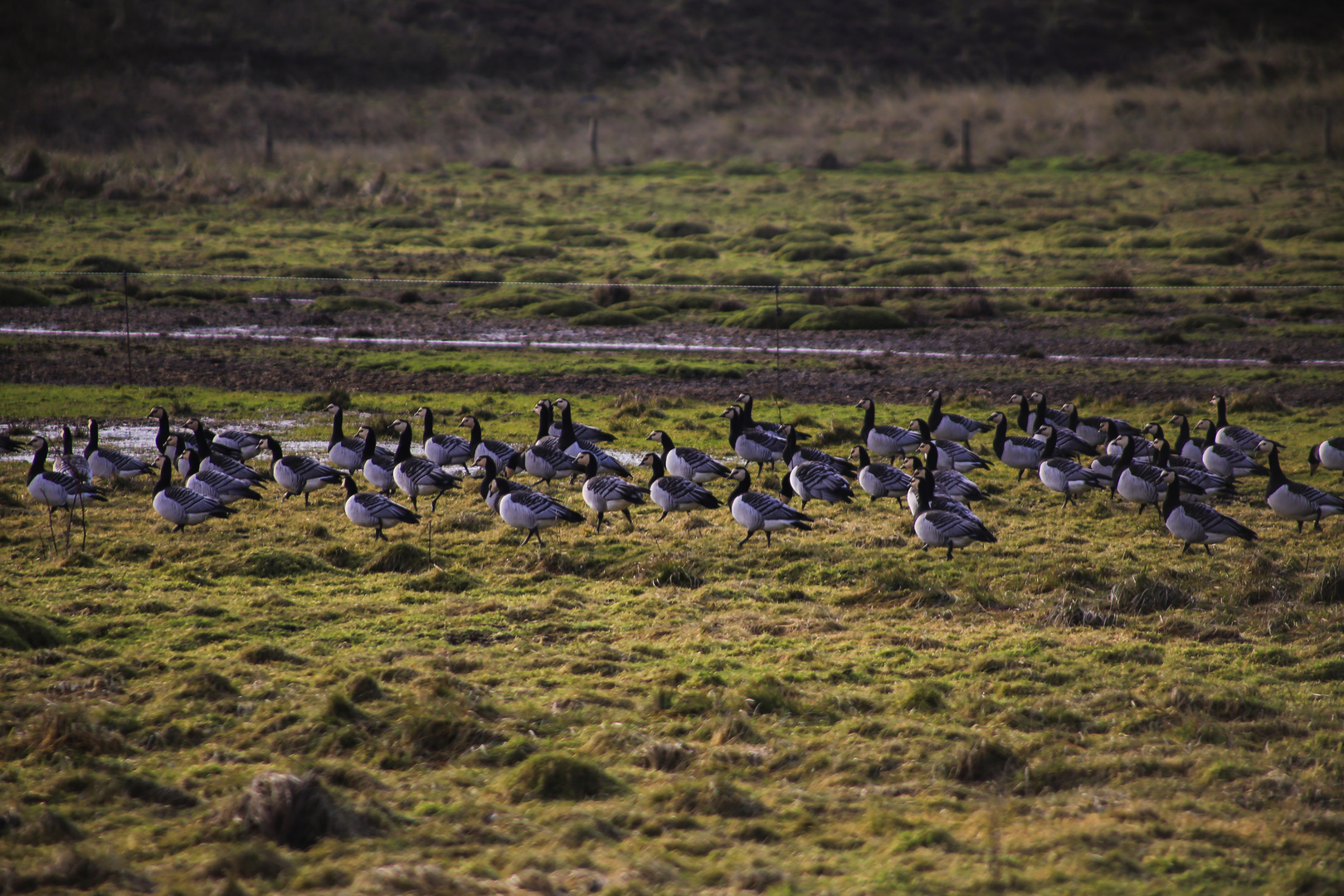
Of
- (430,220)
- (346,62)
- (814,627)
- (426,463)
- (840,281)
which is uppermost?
(346,62)

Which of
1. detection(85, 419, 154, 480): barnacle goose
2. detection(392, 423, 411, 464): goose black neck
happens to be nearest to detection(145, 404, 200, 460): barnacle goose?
detection(85, 419, 154, 480): barnacle goose

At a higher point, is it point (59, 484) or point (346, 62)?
point (346, 62)

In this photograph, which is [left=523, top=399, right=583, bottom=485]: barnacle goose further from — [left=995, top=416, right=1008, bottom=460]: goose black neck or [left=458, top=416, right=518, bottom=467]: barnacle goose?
[left=995, top=416, right=1008, bottom=460]: goose black neck

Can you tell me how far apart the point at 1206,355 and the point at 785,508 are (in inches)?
664

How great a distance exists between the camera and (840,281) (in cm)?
3619

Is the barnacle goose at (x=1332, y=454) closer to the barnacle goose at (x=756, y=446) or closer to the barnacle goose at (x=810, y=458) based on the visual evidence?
the barnacle goose at (x=810, y=458)

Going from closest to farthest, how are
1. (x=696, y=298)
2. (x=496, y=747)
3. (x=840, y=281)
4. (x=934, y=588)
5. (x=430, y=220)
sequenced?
(x=496, y=747)
(x=934, y=588)
(x=696, y=298)
(x=840, y=281)
(x=430, y=220)

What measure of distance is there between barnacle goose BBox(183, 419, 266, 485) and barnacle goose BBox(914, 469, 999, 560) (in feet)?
27.4

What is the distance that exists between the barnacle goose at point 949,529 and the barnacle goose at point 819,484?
138 centimetres

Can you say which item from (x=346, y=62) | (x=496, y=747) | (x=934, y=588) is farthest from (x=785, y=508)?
(x=346, y=62)

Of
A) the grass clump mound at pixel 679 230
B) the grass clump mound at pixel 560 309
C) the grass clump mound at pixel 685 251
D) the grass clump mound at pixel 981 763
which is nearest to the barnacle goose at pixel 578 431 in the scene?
the grass clump mound at pixel 981 763

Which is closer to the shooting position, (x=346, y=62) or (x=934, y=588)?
(x=934, y=588)

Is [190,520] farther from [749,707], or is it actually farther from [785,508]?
[749,707]

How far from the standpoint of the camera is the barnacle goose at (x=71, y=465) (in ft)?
46.3
